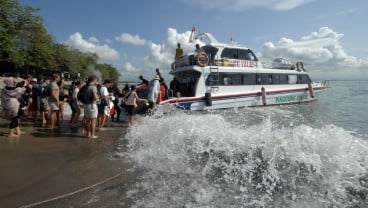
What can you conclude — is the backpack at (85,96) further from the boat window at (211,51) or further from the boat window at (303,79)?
the boat window at (303,79)

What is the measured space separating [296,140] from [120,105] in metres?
9.34

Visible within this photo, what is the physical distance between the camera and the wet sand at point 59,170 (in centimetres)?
434

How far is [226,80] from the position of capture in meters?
16.6

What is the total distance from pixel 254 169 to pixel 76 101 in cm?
691

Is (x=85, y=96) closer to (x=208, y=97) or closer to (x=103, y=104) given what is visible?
(x=103, y=104)

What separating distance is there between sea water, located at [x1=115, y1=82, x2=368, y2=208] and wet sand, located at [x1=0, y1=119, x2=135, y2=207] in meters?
0.40

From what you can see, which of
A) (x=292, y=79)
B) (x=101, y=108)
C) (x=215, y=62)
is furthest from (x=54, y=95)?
(x=292, y=79)

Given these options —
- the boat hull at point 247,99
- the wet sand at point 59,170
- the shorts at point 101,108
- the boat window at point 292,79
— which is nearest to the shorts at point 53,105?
the wet sand at point 59,170

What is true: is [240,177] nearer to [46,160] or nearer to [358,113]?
[46,160]

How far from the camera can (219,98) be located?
16047 mm

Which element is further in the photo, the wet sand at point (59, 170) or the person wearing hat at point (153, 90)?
the person wearing hat at point (153, 90)

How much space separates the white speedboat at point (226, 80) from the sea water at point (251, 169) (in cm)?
728

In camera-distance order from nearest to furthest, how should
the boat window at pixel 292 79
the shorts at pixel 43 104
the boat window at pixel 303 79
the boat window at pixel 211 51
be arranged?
1. the shorts at pixel 43 104
2. the boat window at pixel 211 51
3. the boat window at pixel 292 79
4. the boat window at pixel 303 79

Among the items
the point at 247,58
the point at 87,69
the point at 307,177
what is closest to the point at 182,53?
the point at 247,58
